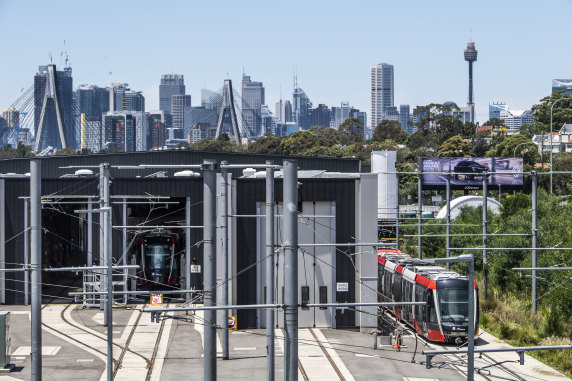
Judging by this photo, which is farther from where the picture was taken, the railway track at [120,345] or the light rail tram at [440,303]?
the light rail tram at [440,303]

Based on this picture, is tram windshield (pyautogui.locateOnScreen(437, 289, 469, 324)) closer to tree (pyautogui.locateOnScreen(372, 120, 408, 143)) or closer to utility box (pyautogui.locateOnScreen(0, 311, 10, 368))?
utility box (pyautogui.locateOnScreen(0, 311, 10, 368))

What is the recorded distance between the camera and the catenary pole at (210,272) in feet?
53.0

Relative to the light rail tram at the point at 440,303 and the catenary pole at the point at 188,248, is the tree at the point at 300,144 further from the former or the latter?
the light rail tram at the point at 440,303

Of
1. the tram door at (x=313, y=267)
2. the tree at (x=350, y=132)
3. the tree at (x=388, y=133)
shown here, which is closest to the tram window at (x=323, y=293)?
the tram door at (x=313, y=267)

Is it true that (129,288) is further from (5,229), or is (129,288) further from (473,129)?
(473,129)

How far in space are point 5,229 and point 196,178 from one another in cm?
841

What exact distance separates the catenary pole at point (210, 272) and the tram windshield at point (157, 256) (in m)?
26.0

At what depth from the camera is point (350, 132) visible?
165000 millimetres

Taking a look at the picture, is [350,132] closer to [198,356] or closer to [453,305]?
[453,305]

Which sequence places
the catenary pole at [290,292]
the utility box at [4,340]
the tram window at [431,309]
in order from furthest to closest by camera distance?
the tram window at [431,309], the utility box at [4,340], the catenary pole at [290,292]

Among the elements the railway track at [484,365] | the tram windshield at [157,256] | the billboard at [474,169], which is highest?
the billboard at [474,169]

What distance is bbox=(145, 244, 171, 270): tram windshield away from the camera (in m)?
42.3

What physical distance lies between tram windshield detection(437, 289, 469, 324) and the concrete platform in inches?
A: 52.2

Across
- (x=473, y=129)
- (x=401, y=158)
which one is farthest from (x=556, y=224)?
(x=473, y=129)
